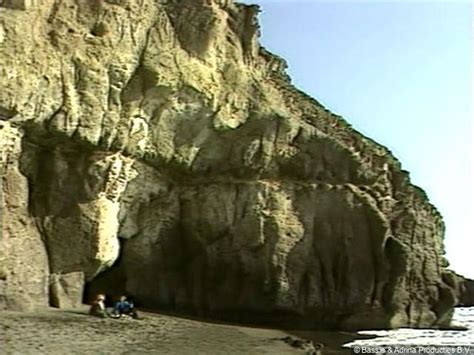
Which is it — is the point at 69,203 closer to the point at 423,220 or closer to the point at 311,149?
the point at 311,149

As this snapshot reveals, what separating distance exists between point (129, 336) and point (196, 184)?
37.8 feet

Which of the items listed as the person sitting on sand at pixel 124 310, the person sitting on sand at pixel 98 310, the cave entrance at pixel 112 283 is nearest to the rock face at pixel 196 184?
the cave entrance at pixel 112 283

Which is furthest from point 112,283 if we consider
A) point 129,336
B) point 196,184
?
point 129,336

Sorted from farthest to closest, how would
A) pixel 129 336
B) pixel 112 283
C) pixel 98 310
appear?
pixel 112 283
pixel 98 310
pixel 129 336

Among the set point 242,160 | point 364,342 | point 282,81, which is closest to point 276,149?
point 242,160

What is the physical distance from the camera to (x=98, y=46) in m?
25.1

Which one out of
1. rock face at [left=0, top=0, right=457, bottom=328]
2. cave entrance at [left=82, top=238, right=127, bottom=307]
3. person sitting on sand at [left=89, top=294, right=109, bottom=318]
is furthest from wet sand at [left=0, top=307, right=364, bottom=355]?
cave entrance at [left=82, top=238, right=127, bottom=307]

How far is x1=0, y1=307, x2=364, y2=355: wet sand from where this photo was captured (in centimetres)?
1856

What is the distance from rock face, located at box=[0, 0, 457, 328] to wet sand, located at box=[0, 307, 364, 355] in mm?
1926

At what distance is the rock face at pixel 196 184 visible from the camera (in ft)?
79.3

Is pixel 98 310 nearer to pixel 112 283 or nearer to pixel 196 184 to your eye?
pixel 112 283

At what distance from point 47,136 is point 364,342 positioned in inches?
536

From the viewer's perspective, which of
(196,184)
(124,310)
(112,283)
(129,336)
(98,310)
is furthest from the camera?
(196,184)

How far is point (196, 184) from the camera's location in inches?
1278
